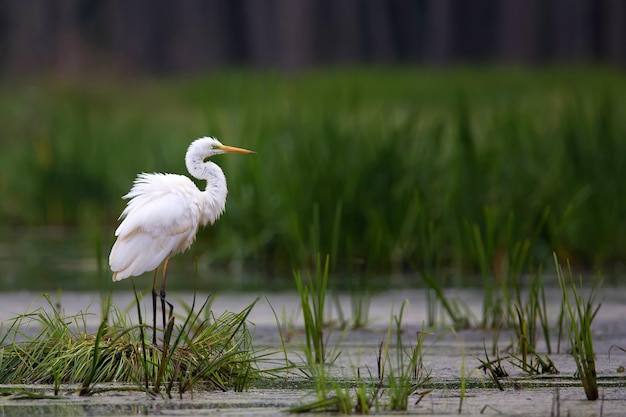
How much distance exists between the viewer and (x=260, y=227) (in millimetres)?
9914

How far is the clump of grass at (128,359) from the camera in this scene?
204 inches

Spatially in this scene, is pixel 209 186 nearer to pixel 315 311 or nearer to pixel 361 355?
pixel 315 311

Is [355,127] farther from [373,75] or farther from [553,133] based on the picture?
[373,75]

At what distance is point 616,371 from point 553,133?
4.93 metres

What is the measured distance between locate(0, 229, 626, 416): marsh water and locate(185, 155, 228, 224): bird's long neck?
0.43 meters

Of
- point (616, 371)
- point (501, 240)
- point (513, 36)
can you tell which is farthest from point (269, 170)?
point (513, 36)

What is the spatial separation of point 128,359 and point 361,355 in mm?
1343

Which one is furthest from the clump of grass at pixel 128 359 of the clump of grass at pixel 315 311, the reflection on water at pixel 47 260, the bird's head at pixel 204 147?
the reflection on water at pixel 47 260

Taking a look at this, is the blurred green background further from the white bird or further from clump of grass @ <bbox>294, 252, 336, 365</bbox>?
the white bird

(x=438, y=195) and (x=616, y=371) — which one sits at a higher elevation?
(x=438, y=195)

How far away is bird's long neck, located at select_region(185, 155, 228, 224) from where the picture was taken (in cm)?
594

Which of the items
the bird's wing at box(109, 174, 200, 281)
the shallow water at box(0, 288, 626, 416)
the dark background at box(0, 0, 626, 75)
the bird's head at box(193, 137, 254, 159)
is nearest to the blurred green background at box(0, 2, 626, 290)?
the shallow water at box(0, 288, 626, 416)

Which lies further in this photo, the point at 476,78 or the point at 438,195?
the point at 476,78

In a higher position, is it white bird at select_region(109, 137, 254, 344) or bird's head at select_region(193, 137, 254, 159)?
bird's head at select_region(193, 137, 254, 159)
